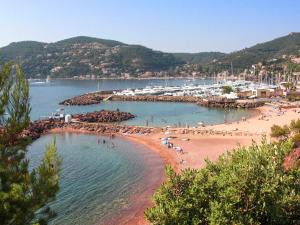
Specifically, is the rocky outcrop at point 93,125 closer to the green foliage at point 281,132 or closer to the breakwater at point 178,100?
the green foliage at point 281,132

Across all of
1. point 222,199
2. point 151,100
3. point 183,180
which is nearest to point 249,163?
point 222,199

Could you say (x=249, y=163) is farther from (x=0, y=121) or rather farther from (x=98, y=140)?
(x=98, y=140)

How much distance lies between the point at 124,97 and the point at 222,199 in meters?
104

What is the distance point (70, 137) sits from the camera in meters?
60.1

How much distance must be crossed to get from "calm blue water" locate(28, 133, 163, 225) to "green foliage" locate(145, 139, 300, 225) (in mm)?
13310

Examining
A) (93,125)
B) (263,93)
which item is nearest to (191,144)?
(93,125)

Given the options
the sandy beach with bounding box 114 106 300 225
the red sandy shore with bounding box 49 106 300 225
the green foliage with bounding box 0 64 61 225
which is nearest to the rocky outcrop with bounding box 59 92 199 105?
the red sandy shore with bounding box 49 106 300 225

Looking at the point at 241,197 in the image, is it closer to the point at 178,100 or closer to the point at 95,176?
the point at 95,176

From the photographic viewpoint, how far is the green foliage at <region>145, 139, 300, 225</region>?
15359 mm

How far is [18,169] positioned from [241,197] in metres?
8.91

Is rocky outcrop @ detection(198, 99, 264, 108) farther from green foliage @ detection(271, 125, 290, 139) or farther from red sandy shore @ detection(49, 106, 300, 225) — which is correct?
green foliage @ detection(271, 125, 290, 139)

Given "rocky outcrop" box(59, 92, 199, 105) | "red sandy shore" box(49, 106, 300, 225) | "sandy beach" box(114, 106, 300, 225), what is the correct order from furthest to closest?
"rocky outcrop" box(59, 92, 199, 105)
"sandy beach" box(114, 106, 300, 225)
"red sandy shore" box(49, 106, 300, 225)

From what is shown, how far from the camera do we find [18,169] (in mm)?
12867

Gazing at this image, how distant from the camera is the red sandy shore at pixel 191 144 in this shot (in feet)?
102
